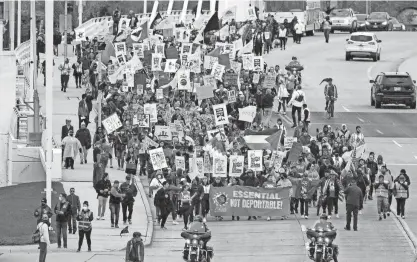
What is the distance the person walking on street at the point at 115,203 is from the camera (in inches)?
1396

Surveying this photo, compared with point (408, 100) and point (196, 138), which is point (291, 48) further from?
point (196, 138)

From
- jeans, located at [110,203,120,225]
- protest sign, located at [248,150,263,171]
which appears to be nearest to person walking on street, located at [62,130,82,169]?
protest sign, located at [248,150,263,171]

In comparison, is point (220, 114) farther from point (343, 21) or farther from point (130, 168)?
point (343, 21)

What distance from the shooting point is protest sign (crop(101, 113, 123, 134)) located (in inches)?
1641

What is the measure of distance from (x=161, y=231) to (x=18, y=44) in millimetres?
22696

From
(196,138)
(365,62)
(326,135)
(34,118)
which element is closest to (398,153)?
(326,135)

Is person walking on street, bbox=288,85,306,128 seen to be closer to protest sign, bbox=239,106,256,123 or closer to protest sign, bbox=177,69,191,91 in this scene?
protest sign, bbox=177,69,191,91

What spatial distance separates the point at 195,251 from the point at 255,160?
7673 mm

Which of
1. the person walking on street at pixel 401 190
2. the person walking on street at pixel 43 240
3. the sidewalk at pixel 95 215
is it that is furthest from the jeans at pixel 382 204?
the person walking on street at pixel 43 240

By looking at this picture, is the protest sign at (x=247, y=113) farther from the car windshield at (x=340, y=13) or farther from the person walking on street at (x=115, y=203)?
the car windshield at (x=340, y=13)

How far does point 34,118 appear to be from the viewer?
144 ft

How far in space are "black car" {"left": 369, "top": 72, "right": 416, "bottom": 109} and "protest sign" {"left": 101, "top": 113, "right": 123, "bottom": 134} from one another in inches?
605

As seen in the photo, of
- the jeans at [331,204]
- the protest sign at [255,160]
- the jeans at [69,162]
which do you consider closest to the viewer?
the jeans at [331,204]

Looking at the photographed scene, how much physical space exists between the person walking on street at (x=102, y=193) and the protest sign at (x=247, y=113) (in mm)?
8930
